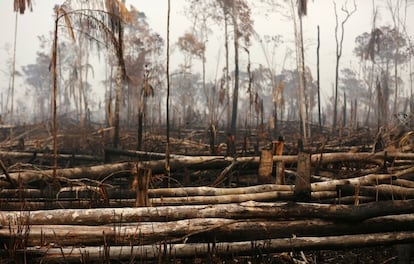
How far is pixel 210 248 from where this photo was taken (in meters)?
3.02

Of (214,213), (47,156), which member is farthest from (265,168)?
(47,156)

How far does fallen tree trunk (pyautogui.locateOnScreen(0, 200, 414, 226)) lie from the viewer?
323cm

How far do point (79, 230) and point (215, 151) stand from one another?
4.81 m

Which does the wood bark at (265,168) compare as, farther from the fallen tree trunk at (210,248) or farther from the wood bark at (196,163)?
the fallen tree trunk at (210,248)

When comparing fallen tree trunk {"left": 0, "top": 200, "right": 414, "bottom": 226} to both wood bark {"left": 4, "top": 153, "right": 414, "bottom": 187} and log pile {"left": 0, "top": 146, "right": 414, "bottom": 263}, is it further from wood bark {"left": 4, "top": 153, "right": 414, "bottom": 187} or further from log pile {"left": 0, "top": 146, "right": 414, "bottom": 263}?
wood bark {"left": 4, "top": 153, "right": 414, "bottom": 187}

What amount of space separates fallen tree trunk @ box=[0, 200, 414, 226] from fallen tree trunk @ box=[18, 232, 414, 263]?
0.23 metres

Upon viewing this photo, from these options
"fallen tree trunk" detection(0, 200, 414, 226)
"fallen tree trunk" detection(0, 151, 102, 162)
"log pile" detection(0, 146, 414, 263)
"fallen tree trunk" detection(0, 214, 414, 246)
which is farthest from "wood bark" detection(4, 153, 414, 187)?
"fallen tree trunk" detection(0, 151, 102, 162)

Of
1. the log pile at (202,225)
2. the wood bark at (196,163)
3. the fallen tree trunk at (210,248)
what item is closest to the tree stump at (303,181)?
the log pile at (202,225)

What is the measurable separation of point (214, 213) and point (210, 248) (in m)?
0.40

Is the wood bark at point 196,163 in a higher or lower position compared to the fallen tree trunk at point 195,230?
higher

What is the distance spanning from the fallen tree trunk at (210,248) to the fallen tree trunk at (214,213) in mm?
231

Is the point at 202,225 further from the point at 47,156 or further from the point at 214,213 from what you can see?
the point at 47,156

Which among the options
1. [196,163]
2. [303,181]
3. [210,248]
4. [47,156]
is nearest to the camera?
[210,248]

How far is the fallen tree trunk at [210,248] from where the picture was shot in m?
2.73
